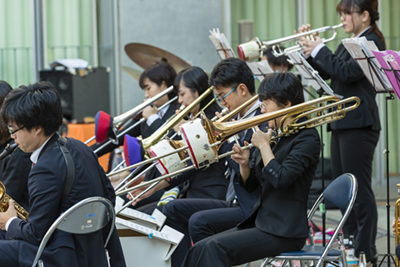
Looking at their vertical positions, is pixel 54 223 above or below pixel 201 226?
above

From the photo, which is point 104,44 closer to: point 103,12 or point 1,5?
point 103,12

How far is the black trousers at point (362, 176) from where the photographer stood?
11.5 ft

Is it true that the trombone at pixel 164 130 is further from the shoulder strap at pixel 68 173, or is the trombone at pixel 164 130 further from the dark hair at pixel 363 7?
the dark hair at pixel 363 7

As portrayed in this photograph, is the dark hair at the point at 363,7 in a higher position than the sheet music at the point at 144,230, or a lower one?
higher

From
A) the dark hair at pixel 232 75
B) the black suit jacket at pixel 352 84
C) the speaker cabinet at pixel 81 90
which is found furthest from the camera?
the speaker cabinet at pixel 81 90

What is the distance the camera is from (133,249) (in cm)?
300

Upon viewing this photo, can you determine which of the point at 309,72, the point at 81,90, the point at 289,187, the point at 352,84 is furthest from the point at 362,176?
the point at 81,90

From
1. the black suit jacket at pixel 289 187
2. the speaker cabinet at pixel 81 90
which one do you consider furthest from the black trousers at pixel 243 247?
the speaker cabinet at pixel 81 90

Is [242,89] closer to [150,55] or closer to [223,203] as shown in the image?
[223,203]

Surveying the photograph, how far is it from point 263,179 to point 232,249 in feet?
1.22

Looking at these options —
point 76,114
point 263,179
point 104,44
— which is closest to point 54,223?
point 263,179

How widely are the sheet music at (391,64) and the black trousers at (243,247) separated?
913 mm

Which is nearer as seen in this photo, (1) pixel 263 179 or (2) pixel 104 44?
(1) pixel 263 179

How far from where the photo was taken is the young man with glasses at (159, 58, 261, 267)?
3.02 meters
